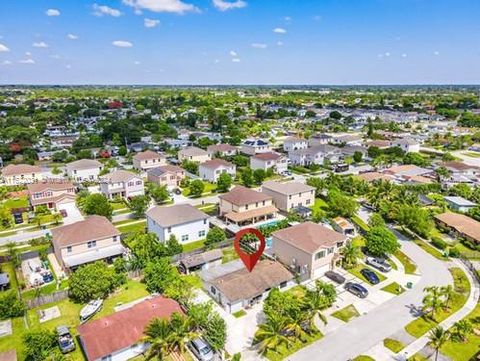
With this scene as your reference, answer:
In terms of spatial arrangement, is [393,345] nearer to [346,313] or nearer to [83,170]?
[346,313]

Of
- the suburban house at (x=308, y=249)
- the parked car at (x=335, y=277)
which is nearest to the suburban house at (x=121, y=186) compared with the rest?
the suburban house at (x=308, y=249)

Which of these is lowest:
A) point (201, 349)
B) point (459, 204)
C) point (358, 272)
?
point (358, 272)

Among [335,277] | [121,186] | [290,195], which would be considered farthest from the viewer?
[121,186]

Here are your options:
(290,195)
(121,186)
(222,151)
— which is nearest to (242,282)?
(290,195)

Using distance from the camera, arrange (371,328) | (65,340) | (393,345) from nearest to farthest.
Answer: (65,340), (393,345), (371,328)

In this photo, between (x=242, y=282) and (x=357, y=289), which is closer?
(x=242, y=282)

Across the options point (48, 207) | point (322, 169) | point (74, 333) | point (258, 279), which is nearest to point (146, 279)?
point (74, 333)

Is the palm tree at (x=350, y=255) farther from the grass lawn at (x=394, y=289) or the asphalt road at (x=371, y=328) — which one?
the asphalt road at (x=371, y=328)

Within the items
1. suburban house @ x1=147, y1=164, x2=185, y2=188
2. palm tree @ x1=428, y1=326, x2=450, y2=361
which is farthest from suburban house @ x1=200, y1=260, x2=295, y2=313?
suburban house @ x1=147, y1=164, x2=185, y2=188
